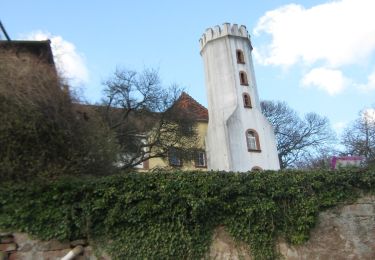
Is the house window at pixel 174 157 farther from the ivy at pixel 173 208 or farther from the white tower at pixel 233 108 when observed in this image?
the ivy at pixel 173 208

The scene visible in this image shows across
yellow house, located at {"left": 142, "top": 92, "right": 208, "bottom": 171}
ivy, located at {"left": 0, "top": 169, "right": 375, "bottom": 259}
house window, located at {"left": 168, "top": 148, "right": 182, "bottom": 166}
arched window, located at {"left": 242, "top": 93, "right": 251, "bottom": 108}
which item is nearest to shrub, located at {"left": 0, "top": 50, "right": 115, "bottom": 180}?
ivy, located at {"left": 0, "top": 169, "right": 375, "bottom": 259}

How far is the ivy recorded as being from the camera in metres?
7.78

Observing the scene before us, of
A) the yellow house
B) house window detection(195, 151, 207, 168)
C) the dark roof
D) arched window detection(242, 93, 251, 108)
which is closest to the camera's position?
the dark roof

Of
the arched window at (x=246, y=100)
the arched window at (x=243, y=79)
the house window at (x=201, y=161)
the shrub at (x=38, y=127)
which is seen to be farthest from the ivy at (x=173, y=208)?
the arched window at (x=243, y=79)

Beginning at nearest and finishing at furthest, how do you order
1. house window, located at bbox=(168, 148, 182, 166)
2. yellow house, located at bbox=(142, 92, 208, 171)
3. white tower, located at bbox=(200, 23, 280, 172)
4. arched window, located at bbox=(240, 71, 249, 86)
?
1. house window, located at bbox=(168, 148, 182, 166)
2. yellow house, located at bbox=(142, 92, 208, 171)
3. white tower, located at bbox=(200, 23, 280, 172)
4. arched window, located at bbox=(240, 71, 249, 86)

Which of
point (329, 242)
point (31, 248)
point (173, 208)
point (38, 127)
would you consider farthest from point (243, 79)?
point (31, 248)

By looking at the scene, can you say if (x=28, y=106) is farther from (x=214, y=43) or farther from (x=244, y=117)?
(x=214, y=43)

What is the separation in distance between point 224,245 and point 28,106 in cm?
473

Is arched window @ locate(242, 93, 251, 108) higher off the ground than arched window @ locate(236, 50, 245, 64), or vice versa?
arched window @ locate(236, 50, 245, 64)

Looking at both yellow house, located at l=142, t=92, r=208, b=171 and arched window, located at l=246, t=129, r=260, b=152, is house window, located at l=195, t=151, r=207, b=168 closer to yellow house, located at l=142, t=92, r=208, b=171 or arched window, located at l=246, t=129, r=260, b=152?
yellow house, located at l=142, t=92, r=208, b=171

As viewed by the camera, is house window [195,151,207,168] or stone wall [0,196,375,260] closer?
stone wall [0,196,375,260]

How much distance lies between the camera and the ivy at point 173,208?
778 centimetres

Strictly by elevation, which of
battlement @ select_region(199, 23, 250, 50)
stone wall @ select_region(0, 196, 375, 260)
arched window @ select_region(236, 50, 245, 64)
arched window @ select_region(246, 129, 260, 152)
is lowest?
stone wall @ select_region(0, 196, 375, 260)

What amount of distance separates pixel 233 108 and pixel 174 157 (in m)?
8.80
